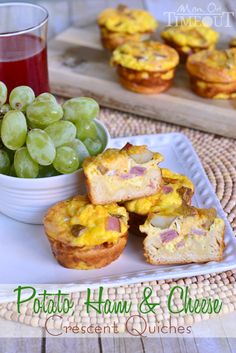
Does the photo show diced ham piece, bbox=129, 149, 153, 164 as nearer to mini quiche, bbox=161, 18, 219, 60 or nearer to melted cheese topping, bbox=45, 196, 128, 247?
melted cheese topping, bbox=45, 196, 128, 247

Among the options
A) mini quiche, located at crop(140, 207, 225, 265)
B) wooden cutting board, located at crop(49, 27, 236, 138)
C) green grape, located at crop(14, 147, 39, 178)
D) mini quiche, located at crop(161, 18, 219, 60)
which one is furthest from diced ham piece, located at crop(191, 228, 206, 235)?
mini quiche, located at crop(161, 18, 219, 60)

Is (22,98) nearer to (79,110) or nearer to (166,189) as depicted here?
(79,110)

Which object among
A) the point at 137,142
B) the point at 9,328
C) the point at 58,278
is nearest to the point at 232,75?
the point at 137,142

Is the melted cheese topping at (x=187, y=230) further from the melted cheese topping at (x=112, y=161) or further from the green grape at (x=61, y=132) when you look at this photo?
the green grape at (x=61, y=132)

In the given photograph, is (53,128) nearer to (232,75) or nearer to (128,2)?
(232,75)

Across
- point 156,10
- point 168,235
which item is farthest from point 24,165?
point 156,10

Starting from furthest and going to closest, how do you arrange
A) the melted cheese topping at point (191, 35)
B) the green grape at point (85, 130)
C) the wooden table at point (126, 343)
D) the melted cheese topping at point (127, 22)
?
the melted cheese topping at point (127, 22)
the melted cheese topping at point (191, 35)
the green grape at point (85, 130)
the wooden table at point (126, 343)

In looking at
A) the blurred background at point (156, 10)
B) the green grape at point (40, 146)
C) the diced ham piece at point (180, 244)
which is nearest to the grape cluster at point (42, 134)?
the green grape at point (40, 146)
